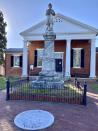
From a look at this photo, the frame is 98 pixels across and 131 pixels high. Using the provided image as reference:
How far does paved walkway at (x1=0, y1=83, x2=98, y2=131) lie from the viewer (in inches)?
269

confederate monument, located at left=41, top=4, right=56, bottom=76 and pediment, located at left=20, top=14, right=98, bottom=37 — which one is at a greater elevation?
pediment, located at left=20, top=14, right=98, bottom=37

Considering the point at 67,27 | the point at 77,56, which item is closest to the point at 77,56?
the point at 77,56

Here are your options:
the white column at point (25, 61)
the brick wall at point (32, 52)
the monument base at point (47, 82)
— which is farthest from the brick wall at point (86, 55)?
the monument base at point (47, 82)

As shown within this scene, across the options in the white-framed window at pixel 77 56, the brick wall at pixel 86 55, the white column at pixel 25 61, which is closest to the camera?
the white column at pixel 25 61

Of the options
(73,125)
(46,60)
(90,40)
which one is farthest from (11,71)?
(73,125)

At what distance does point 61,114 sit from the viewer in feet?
26.1

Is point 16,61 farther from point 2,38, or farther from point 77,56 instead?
point 77,56

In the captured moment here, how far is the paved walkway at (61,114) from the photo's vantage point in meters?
6.84

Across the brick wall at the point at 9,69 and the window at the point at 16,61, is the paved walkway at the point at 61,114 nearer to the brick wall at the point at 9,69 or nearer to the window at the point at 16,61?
the window at the point at 16,61

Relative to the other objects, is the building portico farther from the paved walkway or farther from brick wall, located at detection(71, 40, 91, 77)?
the paved walkway

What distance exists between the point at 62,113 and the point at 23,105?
6.15 feet

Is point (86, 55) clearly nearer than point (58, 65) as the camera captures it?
Yes

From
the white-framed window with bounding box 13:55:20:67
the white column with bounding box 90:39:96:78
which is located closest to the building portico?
the white column with bounding box 90:39:96:78

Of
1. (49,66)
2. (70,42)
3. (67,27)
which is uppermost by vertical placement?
(67,27)
